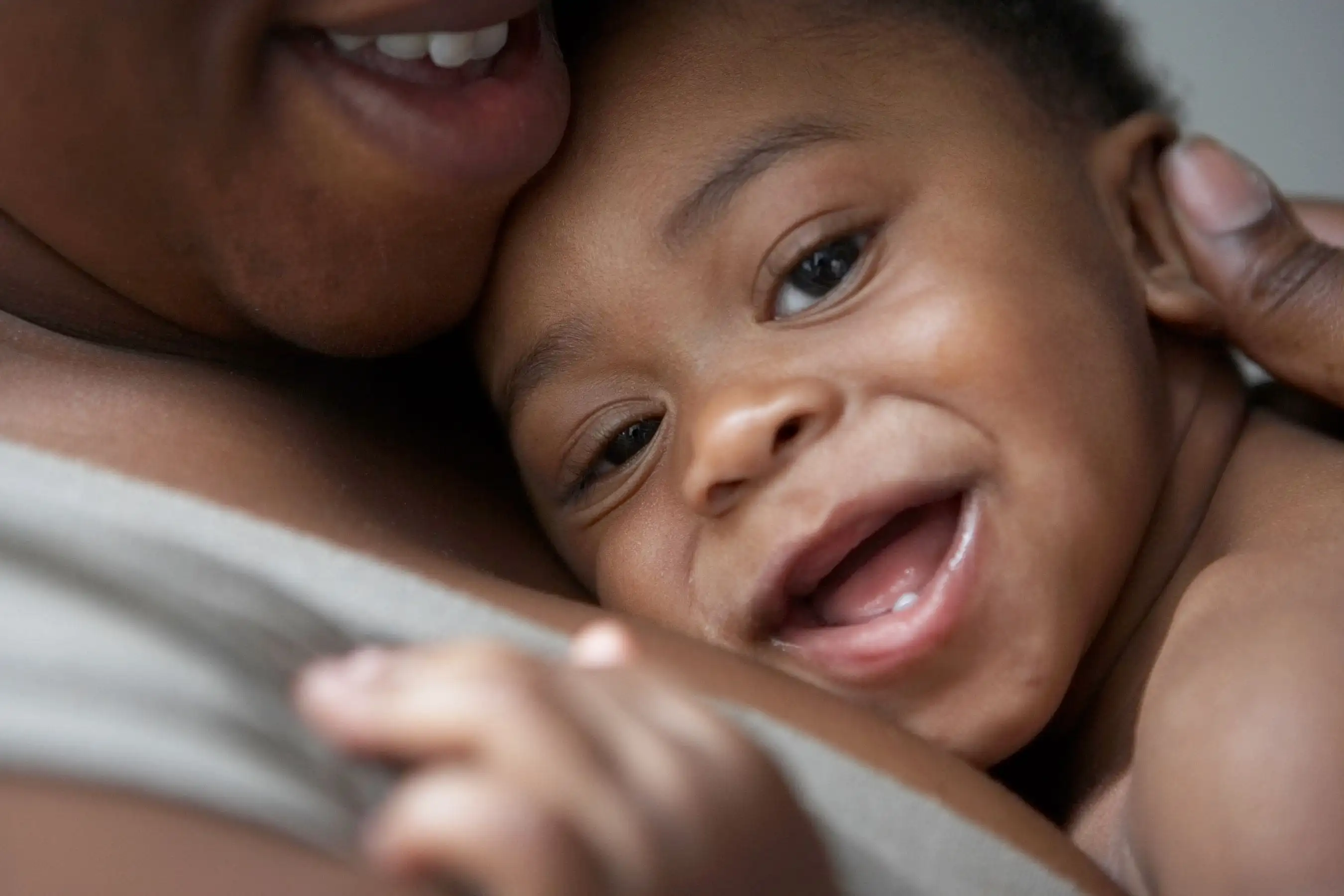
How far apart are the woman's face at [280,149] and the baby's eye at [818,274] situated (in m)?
0.17

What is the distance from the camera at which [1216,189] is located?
0.87m

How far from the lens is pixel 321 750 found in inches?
13.3

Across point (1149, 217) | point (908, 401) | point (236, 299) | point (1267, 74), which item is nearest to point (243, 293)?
point (236, 299)

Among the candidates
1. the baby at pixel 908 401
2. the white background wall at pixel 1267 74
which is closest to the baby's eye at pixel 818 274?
the baby at pixel 908 401

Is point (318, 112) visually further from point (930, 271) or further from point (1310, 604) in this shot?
point (1310, 604)

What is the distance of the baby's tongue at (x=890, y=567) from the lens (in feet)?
2.32

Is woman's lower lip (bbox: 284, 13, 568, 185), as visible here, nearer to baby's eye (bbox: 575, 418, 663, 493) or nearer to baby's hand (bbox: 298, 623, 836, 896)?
baby's eye (bbox: 575, 418, 663, 493)

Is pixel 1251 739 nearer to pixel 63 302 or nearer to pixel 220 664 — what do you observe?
pixel 220 664

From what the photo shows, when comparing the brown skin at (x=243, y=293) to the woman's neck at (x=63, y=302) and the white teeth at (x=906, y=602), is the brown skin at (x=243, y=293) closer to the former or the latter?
the woman's neck at (x=63, y=302)

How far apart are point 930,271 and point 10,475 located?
50 cm

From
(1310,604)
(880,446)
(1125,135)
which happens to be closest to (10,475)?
(880,446)

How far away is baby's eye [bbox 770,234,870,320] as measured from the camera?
767 millimetres

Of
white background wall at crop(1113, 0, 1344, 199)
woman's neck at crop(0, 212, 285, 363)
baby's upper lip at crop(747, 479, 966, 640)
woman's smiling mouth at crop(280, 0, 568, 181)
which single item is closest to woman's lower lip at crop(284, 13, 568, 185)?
woman's smiling mouth at crop(280, 0, 568, 181)

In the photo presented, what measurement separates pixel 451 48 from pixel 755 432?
281 millimetres
